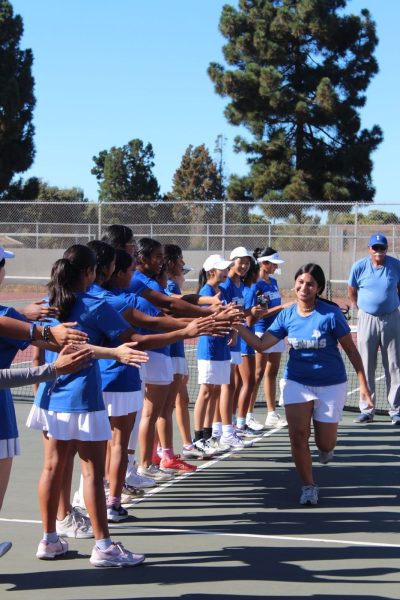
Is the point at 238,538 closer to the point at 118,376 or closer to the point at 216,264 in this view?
the point at 118,376

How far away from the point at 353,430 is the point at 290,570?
535 centimetres

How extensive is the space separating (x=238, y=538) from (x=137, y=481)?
5.26 ft

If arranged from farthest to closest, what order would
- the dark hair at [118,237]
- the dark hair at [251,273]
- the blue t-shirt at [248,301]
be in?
the blue t-shirt at [248,301]
the dark hair at [251,273]
the dark hair at [118,237]

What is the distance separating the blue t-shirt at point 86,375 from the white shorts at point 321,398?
2148 millimetres

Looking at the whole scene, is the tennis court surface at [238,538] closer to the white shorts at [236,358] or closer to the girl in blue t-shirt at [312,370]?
the girl in blue t-shirt at [312,370]

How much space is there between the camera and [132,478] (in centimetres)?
749

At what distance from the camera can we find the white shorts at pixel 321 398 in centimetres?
716

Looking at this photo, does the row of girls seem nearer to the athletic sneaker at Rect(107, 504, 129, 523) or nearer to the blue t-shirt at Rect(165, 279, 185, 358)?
the athletic sneaker at Rect(107, 504, 129, 523)

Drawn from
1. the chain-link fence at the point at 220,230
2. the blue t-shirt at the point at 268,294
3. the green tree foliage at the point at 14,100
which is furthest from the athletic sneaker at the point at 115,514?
the green tree foliage at the point at 14,100

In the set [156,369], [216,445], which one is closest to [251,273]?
[216,445]

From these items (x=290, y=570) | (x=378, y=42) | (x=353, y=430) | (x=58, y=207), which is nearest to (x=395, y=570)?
(x=290, y=570)

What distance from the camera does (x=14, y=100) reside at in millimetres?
43000

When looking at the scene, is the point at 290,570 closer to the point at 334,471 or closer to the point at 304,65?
the point at 334,471

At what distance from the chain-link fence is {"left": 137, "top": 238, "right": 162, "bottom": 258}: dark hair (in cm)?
1539
